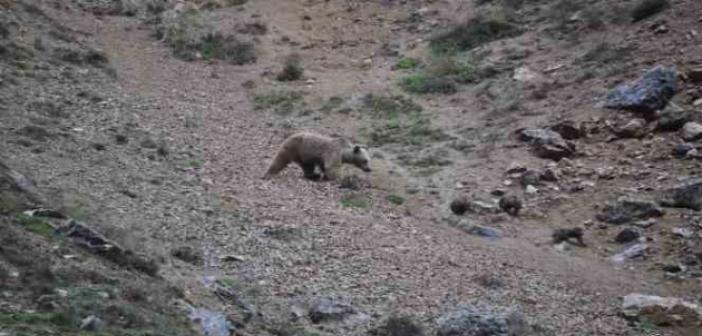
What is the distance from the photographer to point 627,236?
11.2 meters

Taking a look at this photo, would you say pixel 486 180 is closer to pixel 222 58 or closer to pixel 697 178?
pixel 697 178

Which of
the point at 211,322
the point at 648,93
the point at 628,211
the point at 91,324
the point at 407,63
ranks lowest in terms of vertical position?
the point at 407,63

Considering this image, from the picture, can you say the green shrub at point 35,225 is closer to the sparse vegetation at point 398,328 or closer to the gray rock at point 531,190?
the sparse vegetation at point 398,328

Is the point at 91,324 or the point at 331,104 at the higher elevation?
the point at 91,324

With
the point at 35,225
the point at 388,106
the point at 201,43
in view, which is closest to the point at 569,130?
the point at 388,106

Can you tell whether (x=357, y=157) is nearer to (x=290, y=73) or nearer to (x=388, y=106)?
(x=388, y=106)

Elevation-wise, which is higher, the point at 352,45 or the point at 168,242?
the point at 168,242

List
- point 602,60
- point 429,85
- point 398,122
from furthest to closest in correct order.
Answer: point 429,85
point 398,122
point 602,60

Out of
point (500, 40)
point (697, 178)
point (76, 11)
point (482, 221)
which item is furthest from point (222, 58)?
point (697, 178)

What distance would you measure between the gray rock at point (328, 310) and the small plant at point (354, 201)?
3881 millimetres

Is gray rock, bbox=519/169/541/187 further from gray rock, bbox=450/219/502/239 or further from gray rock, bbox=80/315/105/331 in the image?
gray rock, bbox=80/315/105/331

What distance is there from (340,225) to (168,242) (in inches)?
101

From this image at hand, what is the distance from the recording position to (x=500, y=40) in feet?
62.4

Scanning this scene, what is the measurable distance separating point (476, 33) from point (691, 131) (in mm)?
7218
